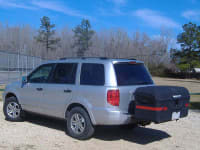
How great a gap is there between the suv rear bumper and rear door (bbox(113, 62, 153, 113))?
0.14m

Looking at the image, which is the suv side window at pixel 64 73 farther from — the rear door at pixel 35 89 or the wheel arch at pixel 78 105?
the wheel arch at pixel 78 105

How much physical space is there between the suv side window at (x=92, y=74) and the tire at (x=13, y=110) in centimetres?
254

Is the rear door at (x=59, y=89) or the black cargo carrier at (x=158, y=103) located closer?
the black cargo carrier at (x=158, y=103)

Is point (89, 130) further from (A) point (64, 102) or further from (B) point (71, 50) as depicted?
(B) point (71, 50)

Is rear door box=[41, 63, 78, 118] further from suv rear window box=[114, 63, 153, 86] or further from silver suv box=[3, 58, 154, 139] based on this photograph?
suv rear window box=[114, 63, 153, 86]

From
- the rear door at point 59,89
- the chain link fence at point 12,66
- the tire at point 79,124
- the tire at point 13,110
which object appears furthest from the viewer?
the chain link fence at point 12,66

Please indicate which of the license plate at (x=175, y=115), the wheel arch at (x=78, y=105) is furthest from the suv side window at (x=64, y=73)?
the license plate at (x=175, y=115)

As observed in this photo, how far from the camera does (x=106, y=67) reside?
237 inches

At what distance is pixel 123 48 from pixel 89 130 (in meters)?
63.8

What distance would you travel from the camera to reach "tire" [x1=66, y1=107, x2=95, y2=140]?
6098 mm

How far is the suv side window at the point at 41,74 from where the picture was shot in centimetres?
725

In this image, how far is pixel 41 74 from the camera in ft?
24.9

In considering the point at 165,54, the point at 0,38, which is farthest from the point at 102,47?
the point at 0,38

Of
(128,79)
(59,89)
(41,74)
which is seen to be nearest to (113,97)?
(128,79)
